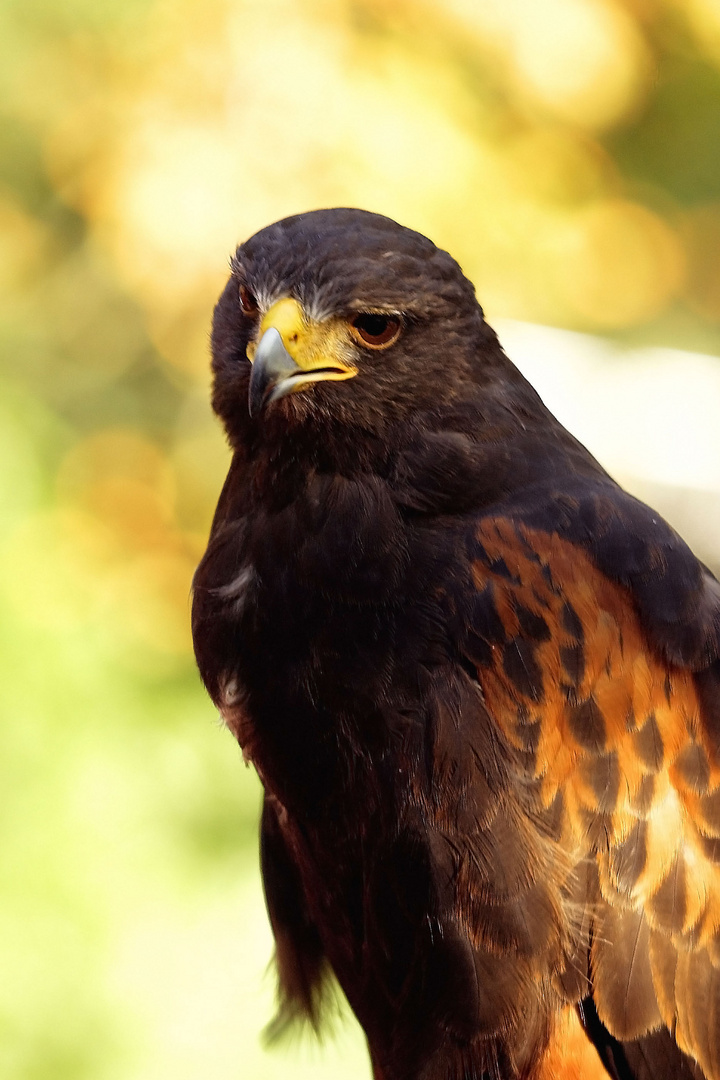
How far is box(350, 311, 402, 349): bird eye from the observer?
53.4 inches

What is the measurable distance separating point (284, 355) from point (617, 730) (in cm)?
59

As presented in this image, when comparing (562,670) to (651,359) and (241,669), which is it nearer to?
(241,669)

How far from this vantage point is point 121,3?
381 centimetres

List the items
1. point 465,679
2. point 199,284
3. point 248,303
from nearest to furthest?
point 465,679 < point 248,303 < point 199,284

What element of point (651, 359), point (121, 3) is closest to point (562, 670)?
point (651, 359)

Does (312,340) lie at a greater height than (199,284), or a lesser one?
lesser

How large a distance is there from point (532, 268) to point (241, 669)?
9.27 feet

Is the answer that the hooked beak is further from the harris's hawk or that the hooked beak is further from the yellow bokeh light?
the yellow bokeh light

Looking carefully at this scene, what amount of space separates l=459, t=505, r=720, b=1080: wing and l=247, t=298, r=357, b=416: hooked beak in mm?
282

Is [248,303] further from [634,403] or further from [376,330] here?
[634,403]

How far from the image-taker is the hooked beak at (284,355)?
1.33m

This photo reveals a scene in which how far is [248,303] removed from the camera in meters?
1.45

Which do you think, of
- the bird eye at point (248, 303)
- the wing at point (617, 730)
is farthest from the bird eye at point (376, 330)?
the wing at point (617, 730)

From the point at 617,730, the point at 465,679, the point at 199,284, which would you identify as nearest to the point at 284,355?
the point at 465,679
